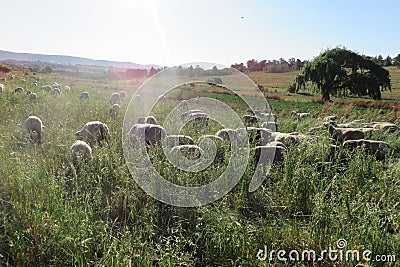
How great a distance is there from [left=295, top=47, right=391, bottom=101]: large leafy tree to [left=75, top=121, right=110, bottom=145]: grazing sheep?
20564mm

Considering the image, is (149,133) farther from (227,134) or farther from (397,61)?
(397,61)

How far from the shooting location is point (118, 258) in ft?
9.92

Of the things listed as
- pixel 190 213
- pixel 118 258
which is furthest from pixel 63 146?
pixel 118 258

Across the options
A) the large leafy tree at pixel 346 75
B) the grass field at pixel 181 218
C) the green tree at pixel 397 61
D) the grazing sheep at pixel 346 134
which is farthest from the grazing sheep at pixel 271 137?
the green tree at pixel 397 61

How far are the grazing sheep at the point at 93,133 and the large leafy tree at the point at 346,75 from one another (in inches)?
810

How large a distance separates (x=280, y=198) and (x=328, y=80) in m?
21.7

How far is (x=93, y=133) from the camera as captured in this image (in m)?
Answer: 7.45

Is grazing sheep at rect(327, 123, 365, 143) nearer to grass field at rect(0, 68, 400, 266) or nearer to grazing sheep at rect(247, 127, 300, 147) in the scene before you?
grazing sheep at rect(247, 127, 300, 147)

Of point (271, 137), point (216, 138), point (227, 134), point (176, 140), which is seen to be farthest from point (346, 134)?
point (176, 140)

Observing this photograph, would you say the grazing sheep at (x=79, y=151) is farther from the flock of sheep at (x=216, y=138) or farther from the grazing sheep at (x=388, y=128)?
the grazing sheep at (x=388, y=128)

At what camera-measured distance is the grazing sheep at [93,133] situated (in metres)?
7.23

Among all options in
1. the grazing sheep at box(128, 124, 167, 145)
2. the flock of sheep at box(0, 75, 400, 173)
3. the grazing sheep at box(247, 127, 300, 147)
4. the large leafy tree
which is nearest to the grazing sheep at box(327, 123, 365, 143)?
the flock of sheep at box(0, 75, 400, 173)

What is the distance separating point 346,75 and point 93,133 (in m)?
22.0

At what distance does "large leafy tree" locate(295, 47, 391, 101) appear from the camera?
23.4 meters
